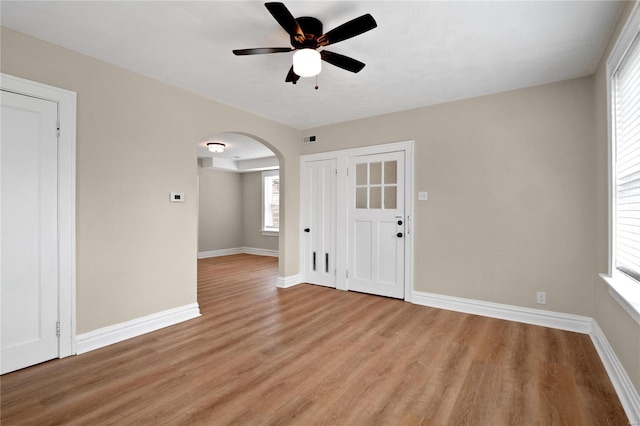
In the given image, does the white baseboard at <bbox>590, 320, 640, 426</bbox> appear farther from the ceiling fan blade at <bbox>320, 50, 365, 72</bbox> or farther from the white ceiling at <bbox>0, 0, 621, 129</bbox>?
the ceiling fan blade at <bbox>320, 50, 365, 72</bbox>

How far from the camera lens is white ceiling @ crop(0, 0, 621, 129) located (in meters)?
2.11

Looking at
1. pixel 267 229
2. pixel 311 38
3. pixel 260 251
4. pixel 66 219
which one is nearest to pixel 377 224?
pixel 311 38

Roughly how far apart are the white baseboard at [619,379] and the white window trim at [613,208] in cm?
47

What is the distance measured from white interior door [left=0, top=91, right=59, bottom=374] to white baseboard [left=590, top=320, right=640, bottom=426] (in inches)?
161

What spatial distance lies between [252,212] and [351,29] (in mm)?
7347

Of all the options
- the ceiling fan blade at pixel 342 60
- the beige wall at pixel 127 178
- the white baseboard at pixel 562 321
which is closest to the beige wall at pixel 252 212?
the beige wall at pixel 127 178

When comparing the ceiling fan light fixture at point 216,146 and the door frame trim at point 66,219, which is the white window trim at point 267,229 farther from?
the door frame trim at point 66,219

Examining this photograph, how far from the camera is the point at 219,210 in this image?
28.3 ft

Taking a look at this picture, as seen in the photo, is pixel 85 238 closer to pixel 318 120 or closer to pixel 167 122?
pixel 167 122

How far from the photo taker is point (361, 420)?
182cm

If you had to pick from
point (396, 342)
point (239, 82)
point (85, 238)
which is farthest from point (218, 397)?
point (239, 82)

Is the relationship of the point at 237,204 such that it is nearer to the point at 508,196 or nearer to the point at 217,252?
the point at 217,252

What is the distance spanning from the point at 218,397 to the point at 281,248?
9.92 feet

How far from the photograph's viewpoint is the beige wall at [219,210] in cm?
824
